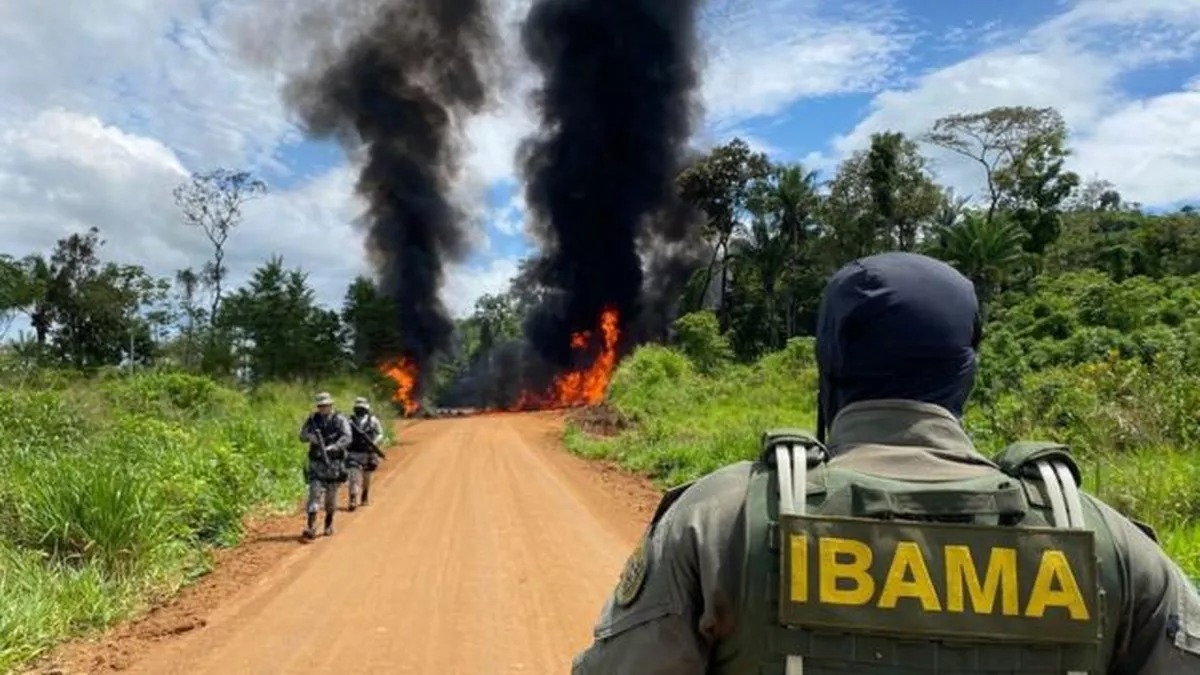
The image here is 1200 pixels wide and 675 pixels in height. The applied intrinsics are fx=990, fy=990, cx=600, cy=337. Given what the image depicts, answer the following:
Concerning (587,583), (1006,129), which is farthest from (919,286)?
(1006,129)

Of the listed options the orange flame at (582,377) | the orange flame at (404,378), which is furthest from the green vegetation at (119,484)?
the orange flame at (582,377)

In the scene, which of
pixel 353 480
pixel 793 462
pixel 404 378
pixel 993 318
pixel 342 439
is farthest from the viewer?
pixel 404 378

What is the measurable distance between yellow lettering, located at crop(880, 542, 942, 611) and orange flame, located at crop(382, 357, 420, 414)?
39589mm

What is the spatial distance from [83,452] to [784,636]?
35.8ft

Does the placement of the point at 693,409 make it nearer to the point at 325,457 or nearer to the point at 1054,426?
the point at 1054,426

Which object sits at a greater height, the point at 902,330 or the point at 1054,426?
the point at 902,330

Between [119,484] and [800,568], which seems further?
[119,484]

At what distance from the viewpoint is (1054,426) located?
12.9m

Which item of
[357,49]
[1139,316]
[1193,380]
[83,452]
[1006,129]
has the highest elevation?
[357,49]

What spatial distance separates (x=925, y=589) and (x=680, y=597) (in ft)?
1.25

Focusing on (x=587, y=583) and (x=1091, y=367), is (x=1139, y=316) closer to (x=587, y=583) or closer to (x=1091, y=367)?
(x=1091, y=367)

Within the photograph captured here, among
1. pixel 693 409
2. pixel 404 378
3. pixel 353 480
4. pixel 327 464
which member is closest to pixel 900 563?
pixel 327 464

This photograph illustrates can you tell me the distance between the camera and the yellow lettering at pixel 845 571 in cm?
153

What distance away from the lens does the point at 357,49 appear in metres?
51.6
